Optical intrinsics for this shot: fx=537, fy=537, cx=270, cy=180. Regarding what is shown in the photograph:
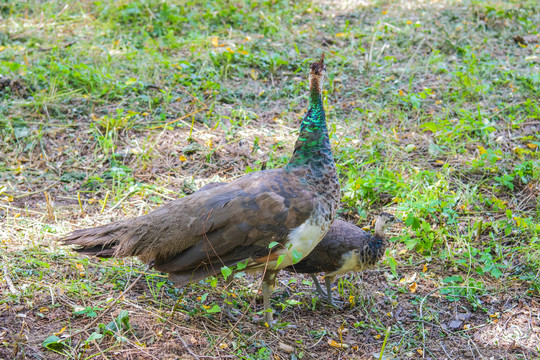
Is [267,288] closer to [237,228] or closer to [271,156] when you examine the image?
[237,228]

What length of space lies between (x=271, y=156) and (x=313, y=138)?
149 centimetres

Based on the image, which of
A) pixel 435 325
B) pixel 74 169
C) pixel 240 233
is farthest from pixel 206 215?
pixel 74 169

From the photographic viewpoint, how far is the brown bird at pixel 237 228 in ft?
11.9

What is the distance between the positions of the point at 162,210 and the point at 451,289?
236cm

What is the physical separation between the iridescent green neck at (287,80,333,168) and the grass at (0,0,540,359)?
A: 100cm

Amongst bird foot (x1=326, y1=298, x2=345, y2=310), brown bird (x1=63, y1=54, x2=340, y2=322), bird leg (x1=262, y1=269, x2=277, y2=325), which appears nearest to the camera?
brown bird (x1=63, y1=54, x2=340, y2=322)

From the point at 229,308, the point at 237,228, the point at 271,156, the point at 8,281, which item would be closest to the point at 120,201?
the point at 8,281

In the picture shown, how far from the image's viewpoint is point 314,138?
402 cm

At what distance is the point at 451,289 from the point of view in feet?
14.1

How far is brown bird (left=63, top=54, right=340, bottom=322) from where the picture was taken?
11.9 feet

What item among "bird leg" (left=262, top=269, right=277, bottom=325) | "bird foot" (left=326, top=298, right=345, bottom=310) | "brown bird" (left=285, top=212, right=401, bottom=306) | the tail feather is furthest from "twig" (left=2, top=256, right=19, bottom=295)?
"bird foot" (left=326, top=298, right=345, bottom=310)

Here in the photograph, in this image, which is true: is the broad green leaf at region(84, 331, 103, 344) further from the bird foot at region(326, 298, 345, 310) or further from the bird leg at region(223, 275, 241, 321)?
the bird foot at region(326, 298, 345, 310)

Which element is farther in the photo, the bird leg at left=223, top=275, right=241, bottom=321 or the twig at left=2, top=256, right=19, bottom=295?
the bird leg at left=223, top=275, right=241, bottom=321

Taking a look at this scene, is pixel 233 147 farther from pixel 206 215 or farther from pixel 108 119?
pixel 206 215
